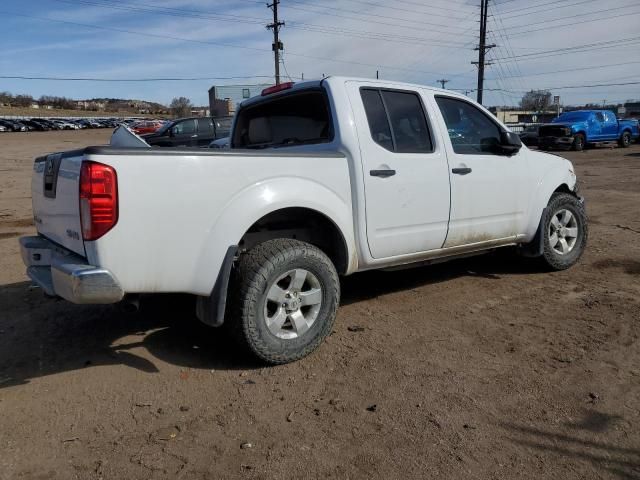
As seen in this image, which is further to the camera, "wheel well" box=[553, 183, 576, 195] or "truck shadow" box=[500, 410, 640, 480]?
"wheel well" box=[553, 183, 576, 195]

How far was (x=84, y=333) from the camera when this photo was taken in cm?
441

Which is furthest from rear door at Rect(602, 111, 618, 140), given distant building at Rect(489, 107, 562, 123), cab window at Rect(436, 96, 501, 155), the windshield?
distant building at Rect(489, 107, 562, 123)

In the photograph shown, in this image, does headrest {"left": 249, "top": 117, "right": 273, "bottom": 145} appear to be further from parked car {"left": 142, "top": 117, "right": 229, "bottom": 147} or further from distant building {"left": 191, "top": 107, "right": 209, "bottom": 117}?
distant building {"left": 191, "top": 107, "right": 209, "bottom": 117}

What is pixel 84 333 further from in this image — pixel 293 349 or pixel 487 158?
pixel 487 158

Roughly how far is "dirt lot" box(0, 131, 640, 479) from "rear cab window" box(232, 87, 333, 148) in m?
1.57

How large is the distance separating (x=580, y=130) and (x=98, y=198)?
2719 centimetres

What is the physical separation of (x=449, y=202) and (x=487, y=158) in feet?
2.34

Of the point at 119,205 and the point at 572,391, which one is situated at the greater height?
the point at 119,205

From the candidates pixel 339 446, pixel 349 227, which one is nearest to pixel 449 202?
pixel 349 227

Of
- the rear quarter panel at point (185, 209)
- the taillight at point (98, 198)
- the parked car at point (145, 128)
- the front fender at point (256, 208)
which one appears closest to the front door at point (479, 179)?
the front fender at point (256, 208)

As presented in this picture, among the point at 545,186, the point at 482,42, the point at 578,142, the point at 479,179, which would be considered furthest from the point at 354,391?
the point at 482,42

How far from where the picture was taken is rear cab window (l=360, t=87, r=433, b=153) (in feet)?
14.3

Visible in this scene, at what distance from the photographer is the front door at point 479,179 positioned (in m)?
4.84

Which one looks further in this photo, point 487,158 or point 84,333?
point 487,158
